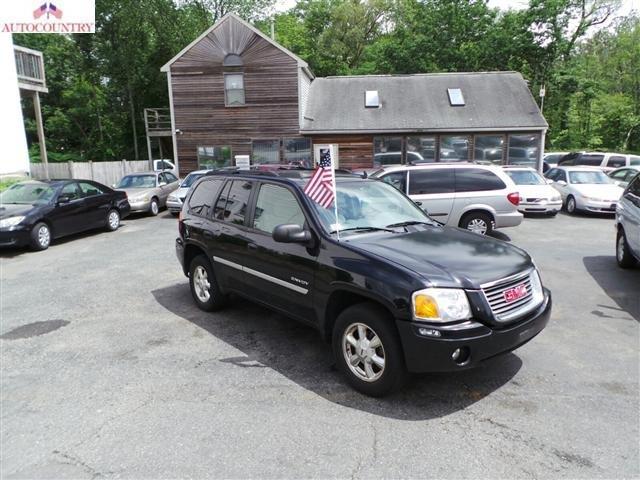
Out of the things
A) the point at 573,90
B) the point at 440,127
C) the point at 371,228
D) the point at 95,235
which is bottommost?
the point at 95,235

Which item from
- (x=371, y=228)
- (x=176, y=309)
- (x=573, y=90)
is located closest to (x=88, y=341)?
(x=176, y=309)

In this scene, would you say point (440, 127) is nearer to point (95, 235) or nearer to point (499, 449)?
point (95, 235)

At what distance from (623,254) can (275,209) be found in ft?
20.7

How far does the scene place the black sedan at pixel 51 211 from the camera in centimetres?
1029

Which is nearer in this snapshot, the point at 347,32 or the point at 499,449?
the point at 499,449

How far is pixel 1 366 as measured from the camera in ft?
15.4

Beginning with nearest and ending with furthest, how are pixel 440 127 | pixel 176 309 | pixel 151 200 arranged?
pixel 176 309 < pixel 151 200 < pixel 440 127

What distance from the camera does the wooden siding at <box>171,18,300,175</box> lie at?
22.5m

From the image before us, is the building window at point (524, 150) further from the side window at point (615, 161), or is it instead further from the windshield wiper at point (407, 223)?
the windshield wiper at point (407, 223)

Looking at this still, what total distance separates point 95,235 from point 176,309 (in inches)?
304

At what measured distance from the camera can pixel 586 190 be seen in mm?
14148

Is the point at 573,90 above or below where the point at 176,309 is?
above

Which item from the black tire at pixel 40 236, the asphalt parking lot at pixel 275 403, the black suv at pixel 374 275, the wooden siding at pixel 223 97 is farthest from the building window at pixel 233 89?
the black suv at pixel 374 275
